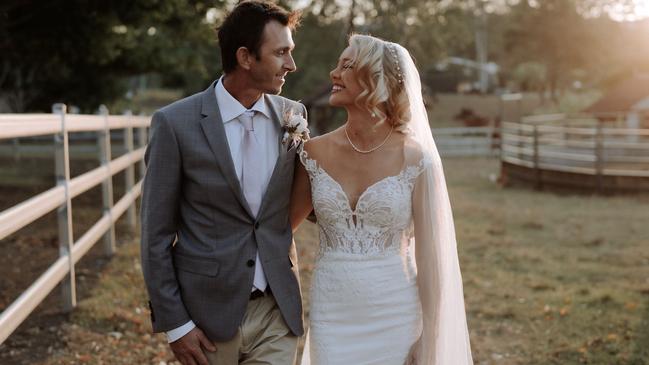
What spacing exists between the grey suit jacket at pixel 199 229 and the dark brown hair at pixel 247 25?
0.81 ft

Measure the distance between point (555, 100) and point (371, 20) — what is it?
1886 centimetres

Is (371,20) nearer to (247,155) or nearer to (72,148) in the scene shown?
(72,148)

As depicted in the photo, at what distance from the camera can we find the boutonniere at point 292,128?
349 cm

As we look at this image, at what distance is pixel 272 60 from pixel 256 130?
0.95 feet

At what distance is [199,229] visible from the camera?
3.29 meters

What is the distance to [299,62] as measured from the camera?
168 feet

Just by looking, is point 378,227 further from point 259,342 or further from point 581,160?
point 581,160

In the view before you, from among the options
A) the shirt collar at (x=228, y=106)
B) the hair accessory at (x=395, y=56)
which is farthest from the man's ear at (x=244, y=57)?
the hair accessory at (x=395, y=56)

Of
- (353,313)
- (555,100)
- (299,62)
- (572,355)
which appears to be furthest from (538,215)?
(555,100)

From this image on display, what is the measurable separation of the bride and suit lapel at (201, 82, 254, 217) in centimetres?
48

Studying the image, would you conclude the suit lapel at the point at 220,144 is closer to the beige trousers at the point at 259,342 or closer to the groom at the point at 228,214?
the groom at the point at 228,214

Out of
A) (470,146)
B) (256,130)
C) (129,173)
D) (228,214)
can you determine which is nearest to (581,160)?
(129,173)

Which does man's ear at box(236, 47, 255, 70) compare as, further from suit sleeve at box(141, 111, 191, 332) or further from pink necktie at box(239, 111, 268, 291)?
suit sleeve at box(141, 111, 191, 332)

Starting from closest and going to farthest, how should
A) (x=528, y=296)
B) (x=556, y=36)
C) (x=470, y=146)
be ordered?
(x=528, y=296) → (x=470, y=146) → (x=556, y=36)
